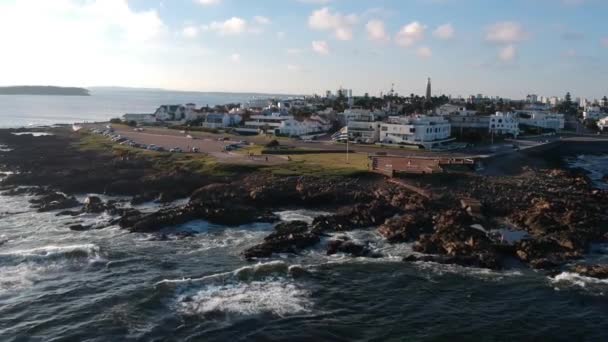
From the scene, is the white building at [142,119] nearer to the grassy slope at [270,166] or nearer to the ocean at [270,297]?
the grassy slope at [270,166]

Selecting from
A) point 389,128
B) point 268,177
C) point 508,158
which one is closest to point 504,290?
point 268,177

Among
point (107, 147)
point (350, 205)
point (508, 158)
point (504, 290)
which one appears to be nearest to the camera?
point (504, 290)

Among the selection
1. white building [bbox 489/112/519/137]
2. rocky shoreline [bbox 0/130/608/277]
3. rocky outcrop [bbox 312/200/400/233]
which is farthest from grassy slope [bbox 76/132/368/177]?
white building [bbox 489/112/519/137]

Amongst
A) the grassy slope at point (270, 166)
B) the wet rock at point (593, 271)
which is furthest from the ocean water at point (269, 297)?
the grassy slope at point (270, 166)

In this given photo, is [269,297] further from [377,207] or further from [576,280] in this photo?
[377,207]

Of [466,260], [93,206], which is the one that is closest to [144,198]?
[93,206]

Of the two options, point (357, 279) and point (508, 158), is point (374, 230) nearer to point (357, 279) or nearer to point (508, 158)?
point (357, 279)

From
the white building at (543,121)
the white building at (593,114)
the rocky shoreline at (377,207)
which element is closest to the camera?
the rocky shoreline at (377,207)
